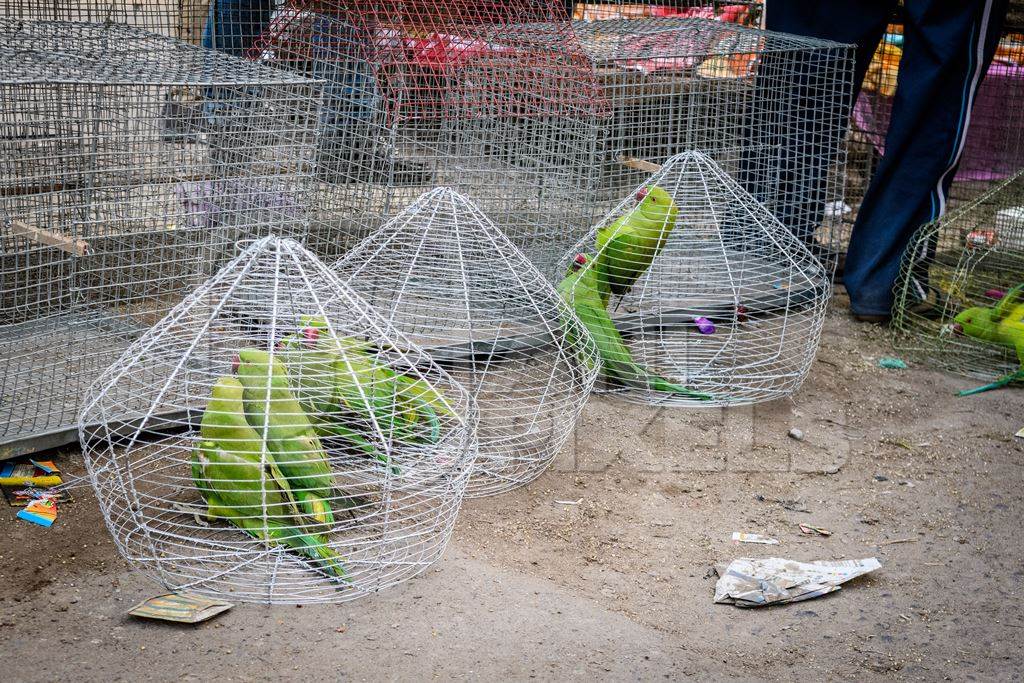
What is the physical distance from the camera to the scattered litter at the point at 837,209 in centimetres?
507

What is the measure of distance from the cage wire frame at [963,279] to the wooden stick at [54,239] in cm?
367

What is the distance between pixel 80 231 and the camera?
3.94 meters

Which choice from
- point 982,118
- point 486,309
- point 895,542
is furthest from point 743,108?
point 895,542

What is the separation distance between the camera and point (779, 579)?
9.28 feet

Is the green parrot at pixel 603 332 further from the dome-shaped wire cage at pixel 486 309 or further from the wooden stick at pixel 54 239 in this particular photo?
the wooden stick at pixel 54 239

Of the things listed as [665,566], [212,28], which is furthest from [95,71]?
[665,566]

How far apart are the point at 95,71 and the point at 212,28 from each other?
167 cm

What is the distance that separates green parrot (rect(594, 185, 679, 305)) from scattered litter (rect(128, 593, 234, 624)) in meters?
2.03

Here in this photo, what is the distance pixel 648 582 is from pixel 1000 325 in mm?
2547

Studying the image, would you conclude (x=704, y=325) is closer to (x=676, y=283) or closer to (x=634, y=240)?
(x=676, y=283)

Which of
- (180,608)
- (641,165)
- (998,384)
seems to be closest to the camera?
(180,608)

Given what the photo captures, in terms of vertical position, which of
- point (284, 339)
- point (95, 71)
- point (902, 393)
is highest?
point (95, 71)

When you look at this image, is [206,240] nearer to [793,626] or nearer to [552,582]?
[552,582]

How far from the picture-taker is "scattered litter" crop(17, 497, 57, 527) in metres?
2.90
